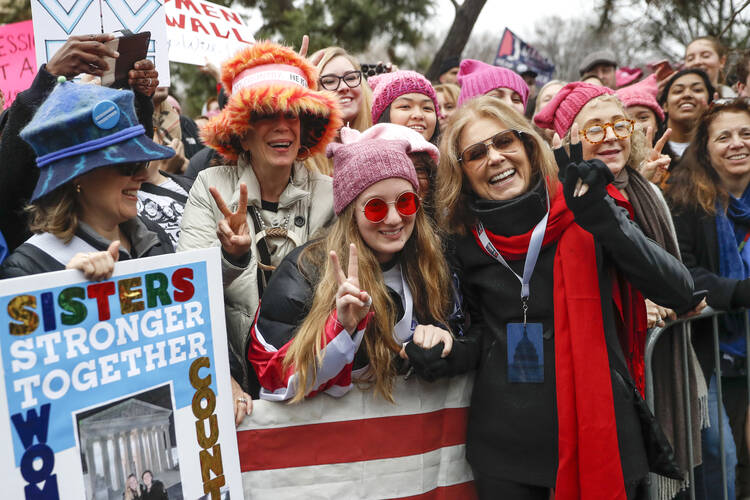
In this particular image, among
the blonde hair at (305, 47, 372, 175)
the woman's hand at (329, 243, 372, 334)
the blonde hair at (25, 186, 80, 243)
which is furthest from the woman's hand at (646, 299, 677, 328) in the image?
the blonde hair at (25, 186, 80, 243)

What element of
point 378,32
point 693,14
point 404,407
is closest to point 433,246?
point 404,407

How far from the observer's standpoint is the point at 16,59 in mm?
4051

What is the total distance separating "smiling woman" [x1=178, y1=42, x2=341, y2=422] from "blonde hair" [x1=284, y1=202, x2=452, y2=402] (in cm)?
33

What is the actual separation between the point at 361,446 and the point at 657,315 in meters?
1.48

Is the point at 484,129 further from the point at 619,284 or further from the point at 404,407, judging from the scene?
the point at 404,407

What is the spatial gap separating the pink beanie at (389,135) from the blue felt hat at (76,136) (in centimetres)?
104

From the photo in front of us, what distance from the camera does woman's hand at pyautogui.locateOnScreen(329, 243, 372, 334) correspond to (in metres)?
2.22

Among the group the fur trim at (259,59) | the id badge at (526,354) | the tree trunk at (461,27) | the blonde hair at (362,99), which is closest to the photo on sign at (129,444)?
the id badge at (526,354)

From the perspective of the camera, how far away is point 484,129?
108 inches

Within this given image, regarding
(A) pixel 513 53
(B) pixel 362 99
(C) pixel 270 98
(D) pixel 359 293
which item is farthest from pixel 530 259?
(A) pixel 513 53

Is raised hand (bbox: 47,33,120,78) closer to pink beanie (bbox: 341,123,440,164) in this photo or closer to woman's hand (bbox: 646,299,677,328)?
pink beanie (bbox: 341,123,440,164)

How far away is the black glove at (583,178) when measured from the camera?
2.29 meters

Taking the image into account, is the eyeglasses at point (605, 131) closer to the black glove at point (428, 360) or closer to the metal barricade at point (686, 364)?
the metal barricade at point (686, 364)

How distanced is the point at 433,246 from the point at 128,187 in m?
1.14
